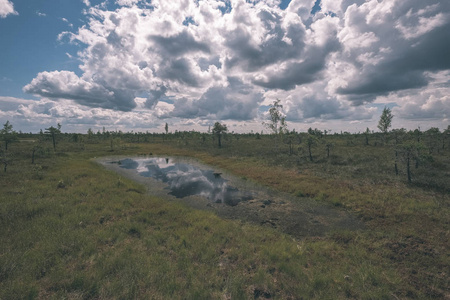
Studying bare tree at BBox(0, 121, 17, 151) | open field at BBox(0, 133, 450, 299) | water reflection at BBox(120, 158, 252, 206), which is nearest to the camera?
open field at BBox(0, 133, 450, 299)

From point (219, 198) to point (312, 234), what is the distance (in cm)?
1002

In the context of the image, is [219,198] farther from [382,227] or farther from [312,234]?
[382,227]

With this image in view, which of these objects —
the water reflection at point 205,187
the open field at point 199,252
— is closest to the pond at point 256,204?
the water reflection at point 205,187

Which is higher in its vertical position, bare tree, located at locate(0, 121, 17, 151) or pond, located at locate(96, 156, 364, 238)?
bare tree, located at locate(0, 121, 17, 151)

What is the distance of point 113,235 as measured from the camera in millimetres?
10445

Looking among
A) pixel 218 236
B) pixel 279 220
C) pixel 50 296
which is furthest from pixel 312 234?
pixel 50 296

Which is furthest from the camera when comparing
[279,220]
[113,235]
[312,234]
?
[279,220]

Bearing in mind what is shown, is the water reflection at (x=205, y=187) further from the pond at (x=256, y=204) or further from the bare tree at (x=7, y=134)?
the bare tree at (x=7, y=134)

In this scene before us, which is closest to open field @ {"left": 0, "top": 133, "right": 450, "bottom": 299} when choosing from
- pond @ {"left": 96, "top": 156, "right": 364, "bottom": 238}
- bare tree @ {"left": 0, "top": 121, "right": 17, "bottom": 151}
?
pond @ {"left": 96, "top": 156, "right": 364, "bottom": 238}

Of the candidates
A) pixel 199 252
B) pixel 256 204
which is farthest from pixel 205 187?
pixel 199 252

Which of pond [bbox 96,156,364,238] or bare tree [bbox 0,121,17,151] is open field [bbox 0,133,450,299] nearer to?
pond [bbox 96,156,364,238]

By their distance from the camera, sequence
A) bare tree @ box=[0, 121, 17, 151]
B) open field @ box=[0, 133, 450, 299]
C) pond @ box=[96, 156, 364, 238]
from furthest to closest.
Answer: bare tree @ box=[0, 121, 17, 151]
pond @ box=[96, 156, 364, 238]
open field @ box=[0, 133, 450, 299]

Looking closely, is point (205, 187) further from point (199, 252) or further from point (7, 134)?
point (7, 134)

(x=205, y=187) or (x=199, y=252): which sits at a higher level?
(x=199, y=252)
